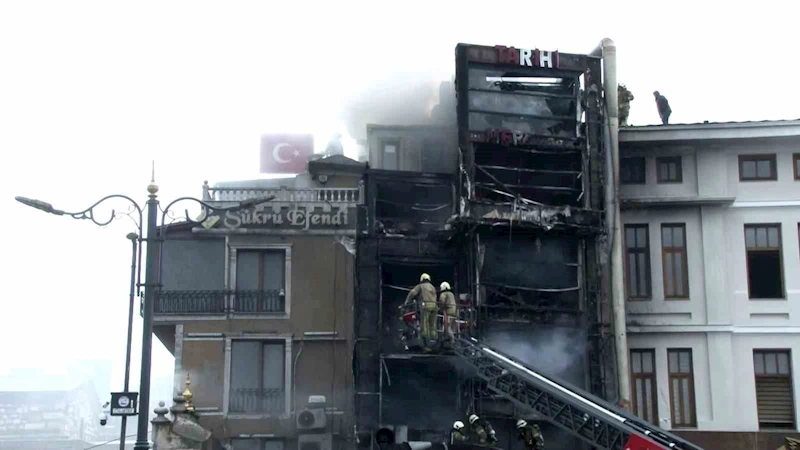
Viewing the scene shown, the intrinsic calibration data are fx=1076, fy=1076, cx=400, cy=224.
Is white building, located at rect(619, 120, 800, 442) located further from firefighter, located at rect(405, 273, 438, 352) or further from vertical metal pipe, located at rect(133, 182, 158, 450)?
vertical metal pipe, located at rect(133, 182, 158, 450)

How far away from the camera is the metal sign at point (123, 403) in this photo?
2381cm

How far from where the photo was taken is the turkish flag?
1884 inches

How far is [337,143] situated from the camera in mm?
41875

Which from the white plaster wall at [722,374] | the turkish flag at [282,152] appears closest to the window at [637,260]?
the white plaster wall at [722,374]

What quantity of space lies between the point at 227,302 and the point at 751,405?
1592 cm

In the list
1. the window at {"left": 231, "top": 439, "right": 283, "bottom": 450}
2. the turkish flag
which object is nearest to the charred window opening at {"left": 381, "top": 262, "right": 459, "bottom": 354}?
the window at {"left": 231, "top": 439, "right": 283, "bottom": 450}

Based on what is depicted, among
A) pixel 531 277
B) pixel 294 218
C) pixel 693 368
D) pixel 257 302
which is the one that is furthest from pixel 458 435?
pixel 294 218

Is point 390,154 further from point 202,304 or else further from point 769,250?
point 769,250

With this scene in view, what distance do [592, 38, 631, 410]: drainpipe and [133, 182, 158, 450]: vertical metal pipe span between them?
49.2 ft

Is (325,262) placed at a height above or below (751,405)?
above

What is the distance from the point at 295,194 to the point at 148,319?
48.5ft

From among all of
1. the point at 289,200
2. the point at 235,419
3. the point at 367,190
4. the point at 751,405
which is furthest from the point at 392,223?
the point at 751,405

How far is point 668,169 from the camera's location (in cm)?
3241

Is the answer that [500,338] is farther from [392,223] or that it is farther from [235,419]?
[235,419]
